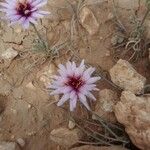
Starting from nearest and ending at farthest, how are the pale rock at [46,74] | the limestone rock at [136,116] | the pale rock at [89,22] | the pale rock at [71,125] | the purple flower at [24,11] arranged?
the limestone rock at [136,116], the purple flower at [24,11], the pale rock at [71,125], the pale rock at [46,74], the pale rock at [89,22]

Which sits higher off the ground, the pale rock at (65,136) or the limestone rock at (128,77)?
the limestone rock at (128,77)

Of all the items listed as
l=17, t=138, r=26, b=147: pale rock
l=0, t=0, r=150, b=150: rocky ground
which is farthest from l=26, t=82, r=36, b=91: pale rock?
l=17, t=138, r=26, b=147: pale rock

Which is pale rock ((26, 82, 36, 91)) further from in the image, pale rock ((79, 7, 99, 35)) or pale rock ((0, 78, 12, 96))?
pale rock ((79, 7, 99, 35))

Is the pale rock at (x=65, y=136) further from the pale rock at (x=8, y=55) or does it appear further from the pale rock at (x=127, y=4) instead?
the pale rock at (x=127, y=4)

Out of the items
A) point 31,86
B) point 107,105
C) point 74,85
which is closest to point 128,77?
point 107,105

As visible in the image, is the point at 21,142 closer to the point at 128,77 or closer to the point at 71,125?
the point at 71,125

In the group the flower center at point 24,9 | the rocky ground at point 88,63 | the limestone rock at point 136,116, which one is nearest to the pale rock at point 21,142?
the rocky ground at point 88,63

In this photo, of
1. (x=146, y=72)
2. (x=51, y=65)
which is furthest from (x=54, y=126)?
(x=146, y=72)
